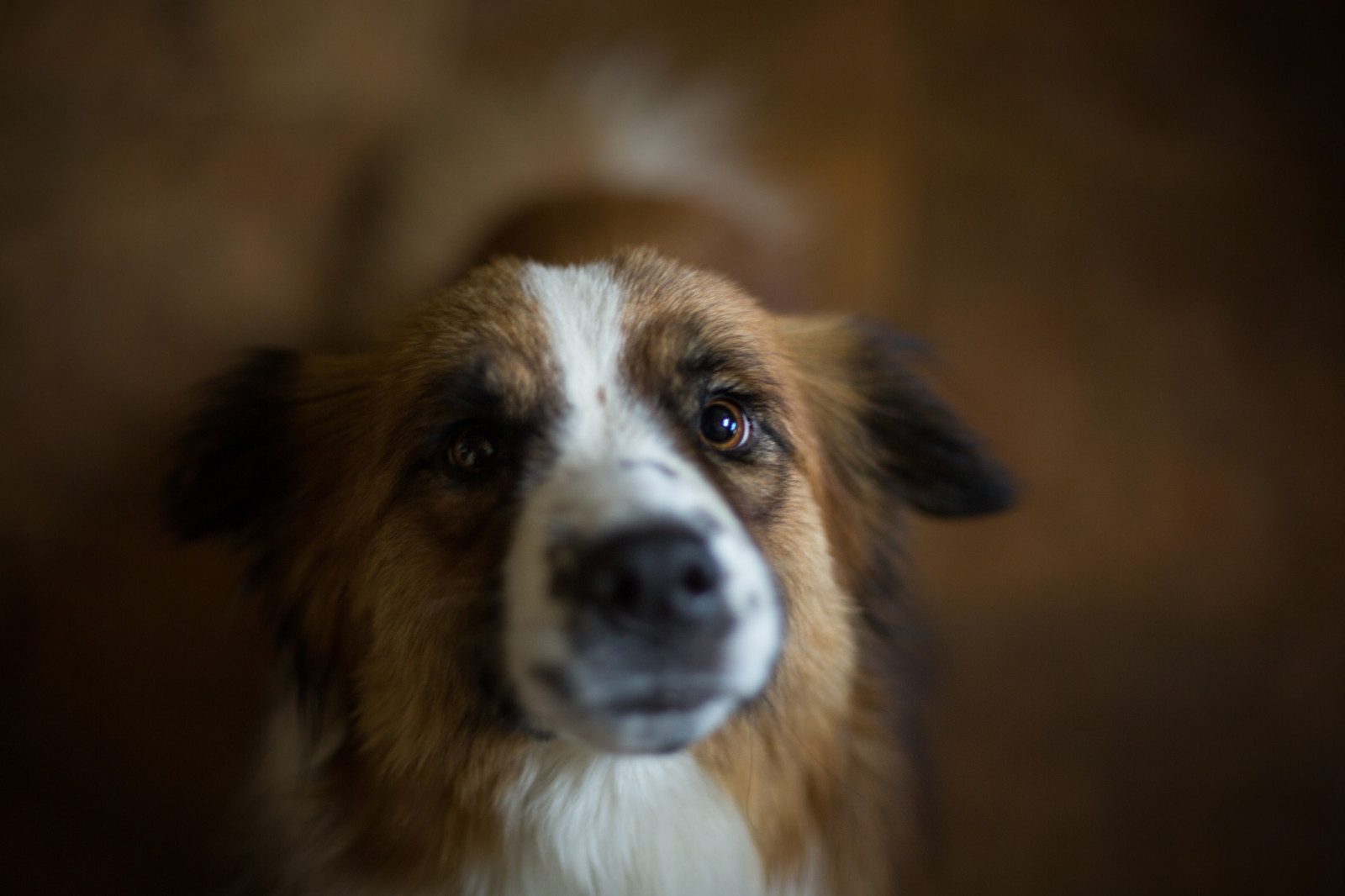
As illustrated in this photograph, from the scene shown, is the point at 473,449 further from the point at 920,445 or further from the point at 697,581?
the point at 920,445

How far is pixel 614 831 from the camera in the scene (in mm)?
1104

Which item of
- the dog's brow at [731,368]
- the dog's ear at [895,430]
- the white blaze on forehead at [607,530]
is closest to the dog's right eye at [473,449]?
the white blaze on forehead at [607,530]

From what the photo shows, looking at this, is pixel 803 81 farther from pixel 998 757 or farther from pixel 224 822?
pixel 224 822

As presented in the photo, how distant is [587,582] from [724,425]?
35cm

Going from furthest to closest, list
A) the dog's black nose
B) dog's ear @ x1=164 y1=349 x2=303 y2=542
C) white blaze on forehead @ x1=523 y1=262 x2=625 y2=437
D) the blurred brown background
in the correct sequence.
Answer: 1. the blurred brown background
2. dog's ear @ x1=164 y1=349 x2=303 y2=542
3. white blaze on forehead @ x1=523 y1=262 x2=625 y2=437
4. the dog's black nose

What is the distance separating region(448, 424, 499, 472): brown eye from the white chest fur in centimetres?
33

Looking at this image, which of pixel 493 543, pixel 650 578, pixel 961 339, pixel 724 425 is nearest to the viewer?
pixel 650 578

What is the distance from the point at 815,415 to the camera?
4.36 ft

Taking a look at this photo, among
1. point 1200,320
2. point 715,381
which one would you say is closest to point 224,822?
point 715,381

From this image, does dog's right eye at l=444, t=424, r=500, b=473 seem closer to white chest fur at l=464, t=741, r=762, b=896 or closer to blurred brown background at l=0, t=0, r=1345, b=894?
white chest fur at l=464, t=741, r=762, b=896

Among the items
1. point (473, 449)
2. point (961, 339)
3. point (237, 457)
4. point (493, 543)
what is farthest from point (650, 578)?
point (961, 339)

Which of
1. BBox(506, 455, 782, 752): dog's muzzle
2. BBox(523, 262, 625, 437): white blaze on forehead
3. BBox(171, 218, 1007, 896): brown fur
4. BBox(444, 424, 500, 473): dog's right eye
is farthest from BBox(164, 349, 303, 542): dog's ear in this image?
BBox(506, 455, 782, 752): dog's muzzle

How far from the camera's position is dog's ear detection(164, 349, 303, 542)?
4.16 ft

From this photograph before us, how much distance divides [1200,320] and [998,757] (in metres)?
1.08
